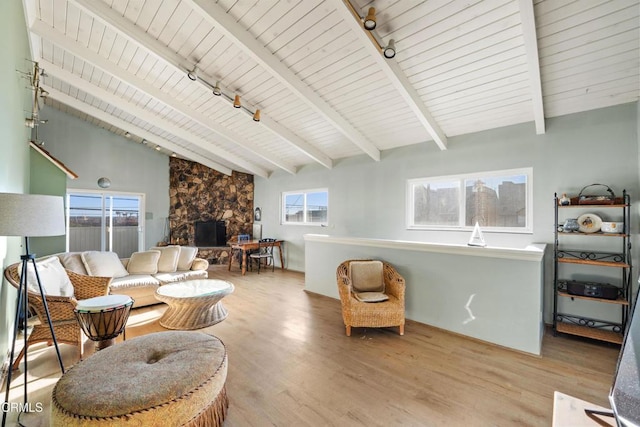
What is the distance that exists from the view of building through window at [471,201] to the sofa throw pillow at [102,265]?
184 inches

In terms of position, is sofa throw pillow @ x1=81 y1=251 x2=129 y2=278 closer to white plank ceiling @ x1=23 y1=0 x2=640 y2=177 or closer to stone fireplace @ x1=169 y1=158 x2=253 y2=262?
white plank ceiling @ x1=23 y1=0 x2=640 y2=177

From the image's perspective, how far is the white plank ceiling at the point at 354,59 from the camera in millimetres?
2387

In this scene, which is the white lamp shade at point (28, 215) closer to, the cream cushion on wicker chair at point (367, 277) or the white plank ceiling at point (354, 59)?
the white plank ceiling at point (354, 59)

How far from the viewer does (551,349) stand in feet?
9.21

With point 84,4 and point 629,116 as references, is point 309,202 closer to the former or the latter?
point 84,4

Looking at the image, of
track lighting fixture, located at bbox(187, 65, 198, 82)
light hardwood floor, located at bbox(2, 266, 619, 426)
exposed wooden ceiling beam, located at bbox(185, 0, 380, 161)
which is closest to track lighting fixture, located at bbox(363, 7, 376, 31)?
exposed wooden ceiling beam, located at bbox(185, 0, 380, 161)

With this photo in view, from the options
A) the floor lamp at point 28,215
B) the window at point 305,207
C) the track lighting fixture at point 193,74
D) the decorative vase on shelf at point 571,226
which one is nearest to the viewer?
the floor lamp at point 28,215

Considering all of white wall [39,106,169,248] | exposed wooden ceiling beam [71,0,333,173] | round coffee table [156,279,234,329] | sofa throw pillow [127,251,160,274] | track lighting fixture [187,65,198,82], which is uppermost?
exposed wooden ceiling beam [71,0,333,173]

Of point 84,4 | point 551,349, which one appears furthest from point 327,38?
point 551,349

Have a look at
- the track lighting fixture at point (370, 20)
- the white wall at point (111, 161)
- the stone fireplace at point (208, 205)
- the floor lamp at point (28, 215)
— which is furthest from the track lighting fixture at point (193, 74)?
the stone fireplace at point (208, 205)

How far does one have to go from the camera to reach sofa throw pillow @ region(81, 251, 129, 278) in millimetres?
3792

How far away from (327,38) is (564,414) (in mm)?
3679

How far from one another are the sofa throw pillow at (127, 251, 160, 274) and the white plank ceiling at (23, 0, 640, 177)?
240cm

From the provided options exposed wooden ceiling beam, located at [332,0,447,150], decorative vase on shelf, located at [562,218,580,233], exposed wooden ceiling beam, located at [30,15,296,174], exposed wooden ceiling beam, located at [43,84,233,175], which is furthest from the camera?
exposed wooden ceiling beam, located at [43,84,233,175]
